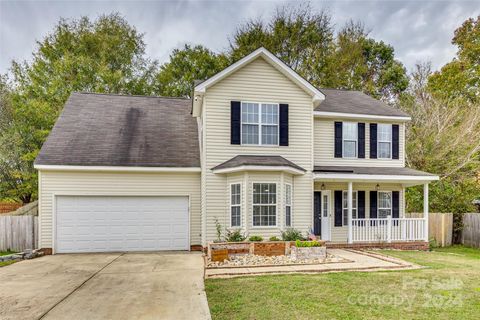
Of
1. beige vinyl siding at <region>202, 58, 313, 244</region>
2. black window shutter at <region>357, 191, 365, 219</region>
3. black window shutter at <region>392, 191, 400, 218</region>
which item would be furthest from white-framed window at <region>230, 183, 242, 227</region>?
black window shutter at <region>392, 191, 400, 218</region>

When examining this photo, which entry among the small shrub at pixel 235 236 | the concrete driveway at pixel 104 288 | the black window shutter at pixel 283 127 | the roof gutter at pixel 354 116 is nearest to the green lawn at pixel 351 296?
the concrete driveway at pixel 104 288

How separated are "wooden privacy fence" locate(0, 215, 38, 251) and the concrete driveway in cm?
216

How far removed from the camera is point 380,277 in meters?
7.47

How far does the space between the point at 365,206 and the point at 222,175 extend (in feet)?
21.2

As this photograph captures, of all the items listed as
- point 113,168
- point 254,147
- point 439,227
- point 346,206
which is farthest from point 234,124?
point 439,227

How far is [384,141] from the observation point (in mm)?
14078

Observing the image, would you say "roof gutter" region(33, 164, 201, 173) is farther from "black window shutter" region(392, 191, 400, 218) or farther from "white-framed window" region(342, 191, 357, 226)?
"black window shutter" region(392, 191, 400, 218)

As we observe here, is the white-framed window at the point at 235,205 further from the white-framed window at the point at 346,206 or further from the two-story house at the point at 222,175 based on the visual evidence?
the white-framed window at the point at 346,206

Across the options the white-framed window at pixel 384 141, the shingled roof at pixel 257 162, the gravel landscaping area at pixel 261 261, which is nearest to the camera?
the gravel landscaping area at pixel 261 261

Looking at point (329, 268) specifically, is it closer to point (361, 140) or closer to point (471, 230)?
point (361, 140)

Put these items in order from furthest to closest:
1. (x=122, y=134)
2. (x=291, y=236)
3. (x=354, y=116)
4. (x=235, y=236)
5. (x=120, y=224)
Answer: (x=354, y=116) < (x=122, y=134) < (x=120, y=224) < (x=291, y=236) < (x=235, y=236)

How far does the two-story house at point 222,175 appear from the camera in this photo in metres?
11.2

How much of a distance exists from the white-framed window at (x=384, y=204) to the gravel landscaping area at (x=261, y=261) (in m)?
4.99

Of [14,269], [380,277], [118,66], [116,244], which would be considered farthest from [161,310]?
[118,66]
